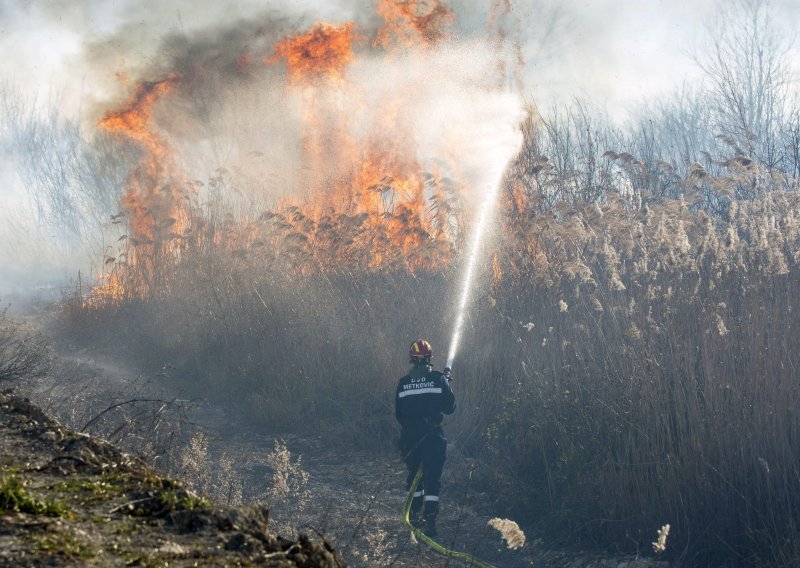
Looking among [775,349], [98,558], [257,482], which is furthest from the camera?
[257,482]

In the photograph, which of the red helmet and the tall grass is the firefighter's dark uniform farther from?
the tall grass

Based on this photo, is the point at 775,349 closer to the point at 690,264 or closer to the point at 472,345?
the point at 690,264

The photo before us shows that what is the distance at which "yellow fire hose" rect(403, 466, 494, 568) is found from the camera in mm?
6410

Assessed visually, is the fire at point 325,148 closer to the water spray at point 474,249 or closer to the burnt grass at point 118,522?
the water spray at point 474,249

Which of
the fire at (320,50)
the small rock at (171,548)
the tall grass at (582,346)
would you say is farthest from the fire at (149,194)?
the small rock at (171,548)

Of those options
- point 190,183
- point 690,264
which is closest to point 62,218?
point 190,183

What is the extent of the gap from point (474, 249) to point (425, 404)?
10.7 ft

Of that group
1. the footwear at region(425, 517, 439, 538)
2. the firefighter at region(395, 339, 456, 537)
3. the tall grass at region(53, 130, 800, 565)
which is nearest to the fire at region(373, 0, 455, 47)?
the tall grass at region(53, 130, 800, 565)

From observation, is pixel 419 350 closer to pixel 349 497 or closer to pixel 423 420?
pixel 423 420

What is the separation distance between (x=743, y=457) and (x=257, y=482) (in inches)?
185

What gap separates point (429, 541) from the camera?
6695mm

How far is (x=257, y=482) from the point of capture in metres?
8.87

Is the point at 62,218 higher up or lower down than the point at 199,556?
higher up

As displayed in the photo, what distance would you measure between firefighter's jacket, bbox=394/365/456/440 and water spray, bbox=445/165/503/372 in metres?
1.85
